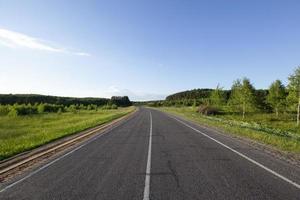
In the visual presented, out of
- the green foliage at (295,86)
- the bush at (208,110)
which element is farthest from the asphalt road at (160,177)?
the bush at (208,110)

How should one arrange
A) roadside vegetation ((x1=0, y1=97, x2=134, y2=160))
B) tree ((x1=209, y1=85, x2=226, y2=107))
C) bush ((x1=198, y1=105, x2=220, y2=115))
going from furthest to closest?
tree ((x1=209, y1=85, x2=226, y2=107)) < bush ((x1=198, y1=105, x2=220, y2=115)) < roadside vegetation ((x1=0, y1=97, x2=134, y2=160))

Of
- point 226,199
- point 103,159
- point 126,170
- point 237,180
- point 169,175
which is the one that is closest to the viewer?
point 226,199

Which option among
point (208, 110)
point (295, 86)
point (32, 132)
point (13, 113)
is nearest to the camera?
point (32, 132)

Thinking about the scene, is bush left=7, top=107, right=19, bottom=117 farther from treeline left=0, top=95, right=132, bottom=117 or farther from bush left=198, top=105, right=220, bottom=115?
bush left=198, top=105, right=220, bottom=115

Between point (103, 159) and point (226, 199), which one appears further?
point (103, 159)

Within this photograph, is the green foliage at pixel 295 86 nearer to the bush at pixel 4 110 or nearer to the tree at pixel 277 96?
the tree at pixel 277 96

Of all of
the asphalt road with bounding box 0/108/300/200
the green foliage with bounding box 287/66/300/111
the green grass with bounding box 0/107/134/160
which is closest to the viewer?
the asphalt road with bounding box 0/108/300/200

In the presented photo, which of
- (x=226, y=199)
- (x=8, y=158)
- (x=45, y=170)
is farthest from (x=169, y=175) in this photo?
(x=8, y=158)

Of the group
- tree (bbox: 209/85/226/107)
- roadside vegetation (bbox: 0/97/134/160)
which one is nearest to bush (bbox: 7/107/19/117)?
roadside vegetation (bbox: 0/97/134/160)

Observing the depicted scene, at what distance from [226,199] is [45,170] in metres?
5.61

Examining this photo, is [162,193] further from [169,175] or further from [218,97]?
[218,97]

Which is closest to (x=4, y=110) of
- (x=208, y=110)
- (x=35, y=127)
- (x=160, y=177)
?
(x=35, y=127)

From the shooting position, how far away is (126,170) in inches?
330

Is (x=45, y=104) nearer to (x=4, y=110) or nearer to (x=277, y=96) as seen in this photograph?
(x=4, y=110)
